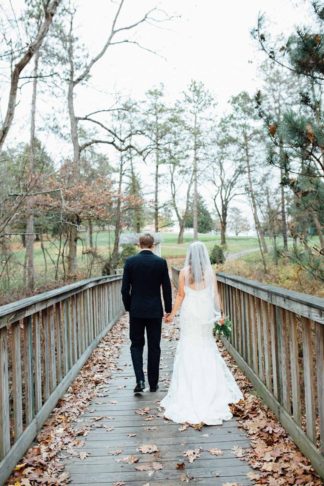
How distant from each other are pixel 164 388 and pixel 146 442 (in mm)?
1620

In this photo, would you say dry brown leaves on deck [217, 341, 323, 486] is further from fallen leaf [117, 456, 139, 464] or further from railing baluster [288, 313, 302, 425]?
fallen leaf [117, 456, 139, 464]

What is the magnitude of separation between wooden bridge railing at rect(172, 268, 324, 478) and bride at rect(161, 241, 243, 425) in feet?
1.33

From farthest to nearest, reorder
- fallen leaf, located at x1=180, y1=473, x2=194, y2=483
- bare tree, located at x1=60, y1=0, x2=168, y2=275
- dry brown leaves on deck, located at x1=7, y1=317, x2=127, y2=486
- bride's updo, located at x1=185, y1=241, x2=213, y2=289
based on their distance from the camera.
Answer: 1. bare tree, located at x1=60, y1=0, x2=168, y2=275
2. bride's updo, located at x1=185, y1=241, x2=213, y2=289
3. dry brown leaves on deck, located at x1=7, y1=317, x2=127, y2=486
4. fallen leaf, located at x1=180, y1=473, x2=194, y2=483

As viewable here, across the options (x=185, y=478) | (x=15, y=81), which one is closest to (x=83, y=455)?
(x=185, y=478)

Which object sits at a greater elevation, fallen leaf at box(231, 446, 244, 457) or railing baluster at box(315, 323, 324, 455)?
railing baluster at box(315, 323, 324, 455)

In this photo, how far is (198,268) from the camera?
4.57 meters

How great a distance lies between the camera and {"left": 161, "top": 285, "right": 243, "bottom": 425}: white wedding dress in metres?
4.09

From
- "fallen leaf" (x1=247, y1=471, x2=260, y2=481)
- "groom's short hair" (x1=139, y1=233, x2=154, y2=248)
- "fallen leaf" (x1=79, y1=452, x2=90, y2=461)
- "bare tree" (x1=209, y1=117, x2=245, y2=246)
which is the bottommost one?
"fallen leaf" (x1=79, y1=452, x2=90, y2=461)

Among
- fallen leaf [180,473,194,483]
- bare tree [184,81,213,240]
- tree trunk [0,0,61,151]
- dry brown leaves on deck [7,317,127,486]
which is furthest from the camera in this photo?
bare tree [184,81,213,240]

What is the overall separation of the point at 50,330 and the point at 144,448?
4.89 ft

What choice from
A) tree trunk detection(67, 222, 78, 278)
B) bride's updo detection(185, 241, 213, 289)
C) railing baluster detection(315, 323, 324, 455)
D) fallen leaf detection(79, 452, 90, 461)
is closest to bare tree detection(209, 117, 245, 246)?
tree trunk detection(67, 222, 78, 278)

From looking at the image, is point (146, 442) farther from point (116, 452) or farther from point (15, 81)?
point (15, 81)

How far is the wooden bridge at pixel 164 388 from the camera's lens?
114 inches

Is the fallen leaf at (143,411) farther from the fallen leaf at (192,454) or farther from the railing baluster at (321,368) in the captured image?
the railing baluster at (321,368)
